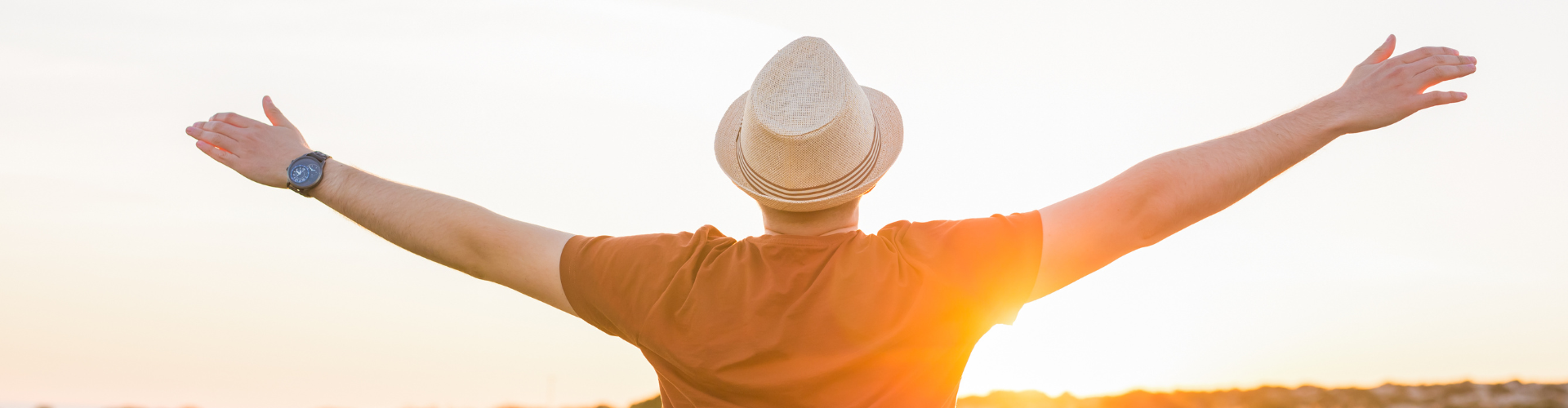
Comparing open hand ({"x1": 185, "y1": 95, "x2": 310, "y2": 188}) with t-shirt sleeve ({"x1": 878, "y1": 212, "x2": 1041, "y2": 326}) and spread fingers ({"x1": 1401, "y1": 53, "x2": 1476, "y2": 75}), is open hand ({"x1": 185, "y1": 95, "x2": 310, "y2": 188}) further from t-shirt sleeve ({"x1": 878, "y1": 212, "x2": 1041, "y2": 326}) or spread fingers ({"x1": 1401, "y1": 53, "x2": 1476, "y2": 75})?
spread fingers ({"x1": 1401, "y1": 53, "x2": 1476, "y2": 75})

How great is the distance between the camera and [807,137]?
246 cm

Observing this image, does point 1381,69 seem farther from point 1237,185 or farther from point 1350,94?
point 1237,185

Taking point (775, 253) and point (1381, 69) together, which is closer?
point (775, 253)

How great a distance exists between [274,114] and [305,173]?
0.37 metres

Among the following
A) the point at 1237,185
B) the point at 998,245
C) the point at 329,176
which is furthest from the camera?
the point at 329,176

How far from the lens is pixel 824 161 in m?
2.43

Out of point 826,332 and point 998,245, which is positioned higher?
point 998,245

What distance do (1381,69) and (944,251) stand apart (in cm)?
120

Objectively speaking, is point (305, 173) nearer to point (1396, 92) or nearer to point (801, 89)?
point (801, 89)

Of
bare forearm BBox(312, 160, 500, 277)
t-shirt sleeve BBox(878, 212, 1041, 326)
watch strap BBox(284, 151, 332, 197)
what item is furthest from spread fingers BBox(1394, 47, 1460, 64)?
watch strap BBox(284, 151, 332, 197)

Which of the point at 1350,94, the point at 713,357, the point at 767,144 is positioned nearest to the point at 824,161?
the point at 767,144

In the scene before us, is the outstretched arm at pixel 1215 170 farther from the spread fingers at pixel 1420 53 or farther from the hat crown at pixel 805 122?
the hat crown at pixel 805 122

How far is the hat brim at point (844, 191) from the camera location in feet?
7.93

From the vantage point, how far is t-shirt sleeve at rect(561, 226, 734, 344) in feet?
7.80
